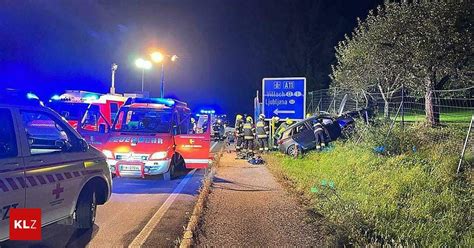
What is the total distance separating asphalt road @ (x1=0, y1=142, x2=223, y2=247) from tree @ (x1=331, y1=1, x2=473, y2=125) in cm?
741

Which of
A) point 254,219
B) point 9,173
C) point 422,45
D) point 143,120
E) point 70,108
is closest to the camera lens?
point 9,173

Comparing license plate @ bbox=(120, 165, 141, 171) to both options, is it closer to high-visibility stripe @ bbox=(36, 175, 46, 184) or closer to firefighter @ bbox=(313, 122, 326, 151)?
high-visibility stripe @ bbox=(36, 175, 46, 184)

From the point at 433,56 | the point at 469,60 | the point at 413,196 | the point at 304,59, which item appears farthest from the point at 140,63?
the point at 304,59

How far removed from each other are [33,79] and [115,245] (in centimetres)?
2743

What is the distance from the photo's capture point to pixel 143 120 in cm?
1093

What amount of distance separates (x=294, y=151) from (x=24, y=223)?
10.6 metres

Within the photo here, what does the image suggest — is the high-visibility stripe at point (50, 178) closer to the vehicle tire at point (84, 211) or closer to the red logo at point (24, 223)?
the red logo at point (24, 223)

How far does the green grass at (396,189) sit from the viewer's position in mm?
5006

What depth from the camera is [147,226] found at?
6.07 metres

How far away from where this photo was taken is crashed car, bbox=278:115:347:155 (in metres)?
14.0

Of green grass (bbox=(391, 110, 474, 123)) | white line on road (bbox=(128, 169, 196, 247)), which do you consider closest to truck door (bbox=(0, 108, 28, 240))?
white line on road (bbox=(128, 169, 196, 247))

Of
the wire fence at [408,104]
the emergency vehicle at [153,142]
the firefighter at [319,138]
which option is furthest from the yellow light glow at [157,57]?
the wire fence at [408,104]

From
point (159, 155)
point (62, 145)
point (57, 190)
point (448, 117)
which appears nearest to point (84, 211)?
point (57, 190)

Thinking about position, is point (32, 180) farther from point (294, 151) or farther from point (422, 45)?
point (422, 45)
